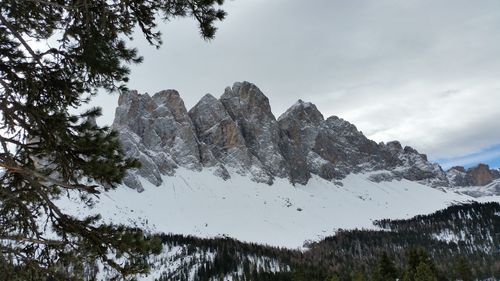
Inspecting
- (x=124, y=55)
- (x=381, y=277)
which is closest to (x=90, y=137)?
(x=124, y=55)

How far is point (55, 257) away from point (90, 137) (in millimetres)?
2619

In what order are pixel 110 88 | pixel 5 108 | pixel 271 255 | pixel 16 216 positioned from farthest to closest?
pixel 271 255, pixel 110 88, pixel 16 216, pixel 5 108

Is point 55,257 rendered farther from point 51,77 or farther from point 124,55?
point 124,55

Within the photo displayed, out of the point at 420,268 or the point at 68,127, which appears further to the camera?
the point at 420,268

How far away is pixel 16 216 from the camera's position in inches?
340

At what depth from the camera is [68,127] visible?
26.6ft

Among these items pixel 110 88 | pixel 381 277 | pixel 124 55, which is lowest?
pixel 381 277

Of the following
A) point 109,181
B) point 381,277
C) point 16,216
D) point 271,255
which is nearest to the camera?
point 109,181

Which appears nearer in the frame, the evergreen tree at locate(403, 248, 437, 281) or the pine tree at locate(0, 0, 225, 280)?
the pine tree at locate(0, 0, 225, 280)

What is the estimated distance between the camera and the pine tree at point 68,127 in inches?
311

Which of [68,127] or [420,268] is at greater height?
[68,127]

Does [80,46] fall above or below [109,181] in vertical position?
above

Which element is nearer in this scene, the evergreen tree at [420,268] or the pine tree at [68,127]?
the pine tree at [68,127]

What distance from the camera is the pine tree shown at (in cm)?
790
